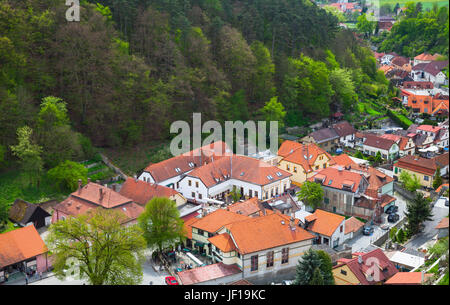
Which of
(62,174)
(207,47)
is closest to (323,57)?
(207,47)

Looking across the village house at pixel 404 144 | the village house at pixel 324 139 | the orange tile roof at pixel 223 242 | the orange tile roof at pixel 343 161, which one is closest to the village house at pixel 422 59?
the village house at pixel 404 144

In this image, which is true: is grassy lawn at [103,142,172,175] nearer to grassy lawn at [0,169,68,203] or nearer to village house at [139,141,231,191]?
village house at [139,141,231,191]

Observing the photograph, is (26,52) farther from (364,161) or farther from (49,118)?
(364,161)

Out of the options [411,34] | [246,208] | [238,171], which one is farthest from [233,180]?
[411,34]

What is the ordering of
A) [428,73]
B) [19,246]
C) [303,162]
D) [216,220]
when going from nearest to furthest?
[19,246], [216,220], [303,162], [428,73]

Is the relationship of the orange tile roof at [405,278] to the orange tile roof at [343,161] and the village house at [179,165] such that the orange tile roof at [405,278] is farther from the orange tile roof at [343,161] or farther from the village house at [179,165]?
the village house at [179,165]

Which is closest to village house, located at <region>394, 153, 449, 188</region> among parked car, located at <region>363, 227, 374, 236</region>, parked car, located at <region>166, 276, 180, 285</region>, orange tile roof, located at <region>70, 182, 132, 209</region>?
parked car, located at <region>363, 227, 374, 236</region>

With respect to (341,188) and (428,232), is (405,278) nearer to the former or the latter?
(428,232)
